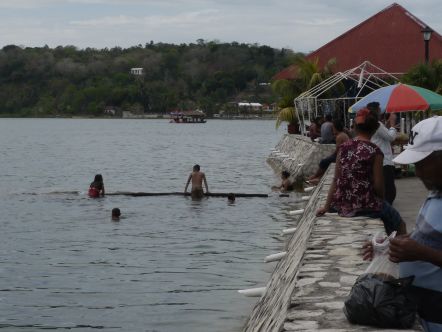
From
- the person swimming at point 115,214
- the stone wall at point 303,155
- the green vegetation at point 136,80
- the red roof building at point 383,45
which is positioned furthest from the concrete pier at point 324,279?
the green vegetation at point 136,80

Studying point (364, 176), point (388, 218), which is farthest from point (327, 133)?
point (364, 176)

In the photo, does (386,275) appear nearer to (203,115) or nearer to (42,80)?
(203,115)

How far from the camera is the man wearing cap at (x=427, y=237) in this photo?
3996 mm

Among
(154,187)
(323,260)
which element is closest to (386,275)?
(323,260)

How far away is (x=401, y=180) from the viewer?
17.9m

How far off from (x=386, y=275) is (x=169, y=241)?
1573 cm

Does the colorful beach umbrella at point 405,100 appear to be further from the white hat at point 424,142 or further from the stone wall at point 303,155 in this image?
the white hat at point 424,142

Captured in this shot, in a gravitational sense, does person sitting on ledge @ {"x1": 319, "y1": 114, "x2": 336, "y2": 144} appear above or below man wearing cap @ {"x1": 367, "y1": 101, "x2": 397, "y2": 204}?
below

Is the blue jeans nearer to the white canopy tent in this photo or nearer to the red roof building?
the white canopy tent

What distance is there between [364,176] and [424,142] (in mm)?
4717

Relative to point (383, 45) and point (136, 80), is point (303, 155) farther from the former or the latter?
point (136, 80)

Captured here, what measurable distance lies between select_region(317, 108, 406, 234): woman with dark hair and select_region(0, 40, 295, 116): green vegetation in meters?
Answer: 153

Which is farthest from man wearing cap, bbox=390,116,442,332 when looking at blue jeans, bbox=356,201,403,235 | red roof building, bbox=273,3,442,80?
red roof building, bbox=273,3,442,80

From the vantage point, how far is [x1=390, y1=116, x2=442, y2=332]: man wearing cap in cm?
400
